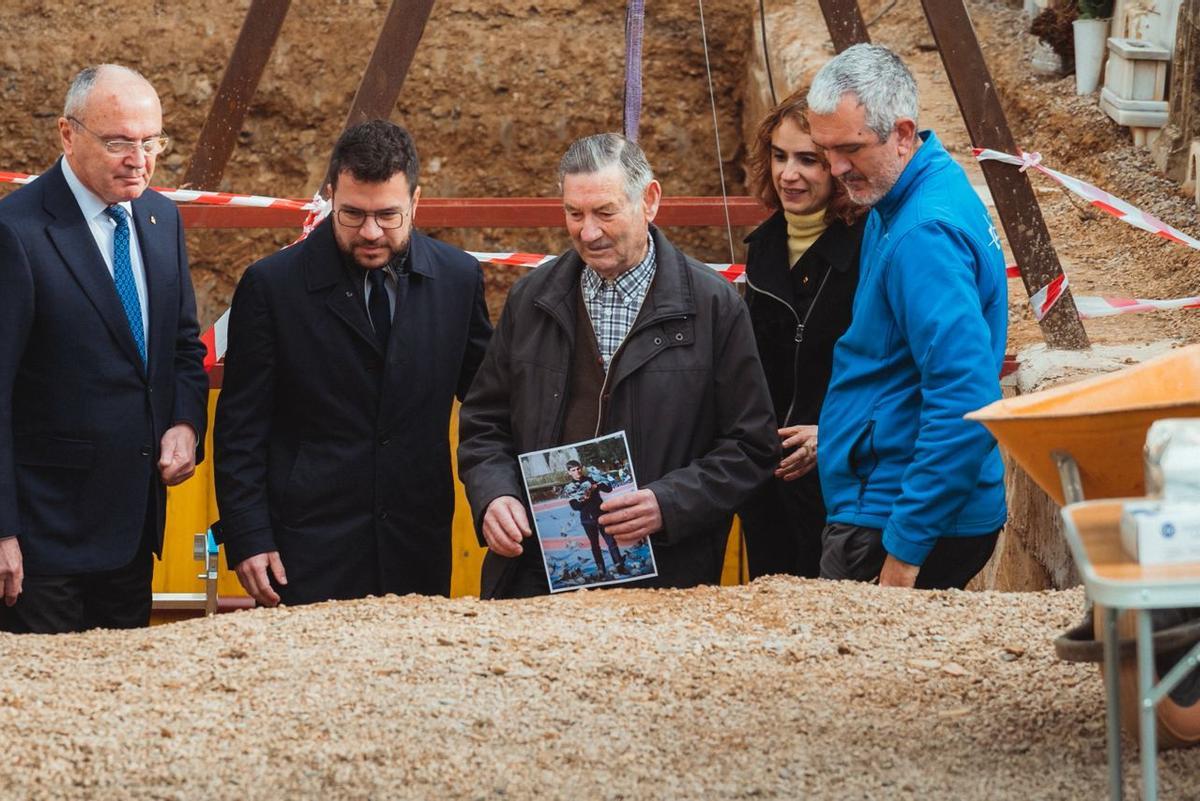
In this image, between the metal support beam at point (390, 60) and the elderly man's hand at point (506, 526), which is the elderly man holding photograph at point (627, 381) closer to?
the elderly man's hand at point (506, 526)

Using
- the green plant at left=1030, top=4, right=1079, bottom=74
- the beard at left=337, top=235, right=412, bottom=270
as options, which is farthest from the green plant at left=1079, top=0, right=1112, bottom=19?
the beard at left=337, top=235, right=412, bottom=270

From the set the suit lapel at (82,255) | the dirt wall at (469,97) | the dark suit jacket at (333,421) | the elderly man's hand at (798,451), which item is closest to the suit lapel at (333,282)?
the dark suit jacket at (333,421)

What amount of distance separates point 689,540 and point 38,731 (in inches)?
75.2

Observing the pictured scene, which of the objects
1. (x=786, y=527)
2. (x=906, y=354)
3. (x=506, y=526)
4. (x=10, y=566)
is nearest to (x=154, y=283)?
(x=10, y=566)

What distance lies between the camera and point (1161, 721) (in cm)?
313

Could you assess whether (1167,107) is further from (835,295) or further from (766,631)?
(766,631)

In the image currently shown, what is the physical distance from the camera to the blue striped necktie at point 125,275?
185 inches

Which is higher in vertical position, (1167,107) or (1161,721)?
(1167,107)

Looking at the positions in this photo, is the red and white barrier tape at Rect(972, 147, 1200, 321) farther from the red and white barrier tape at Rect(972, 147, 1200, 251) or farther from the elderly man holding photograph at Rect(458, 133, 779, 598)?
the elderly man holding photograph at Rect(458, 133, 779, 598)

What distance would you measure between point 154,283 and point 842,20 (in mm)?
3536

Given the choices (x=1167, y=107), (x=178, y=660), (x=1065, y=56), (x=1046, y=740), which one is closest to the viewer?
(x=1046, y=740)

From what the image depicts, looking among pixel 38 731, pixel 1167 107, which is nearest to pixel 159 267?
pixel 38 731

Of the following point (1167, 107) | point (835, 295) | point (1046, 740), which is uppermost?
point (1167, 107)

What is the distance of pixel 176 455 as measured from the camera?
479cm
